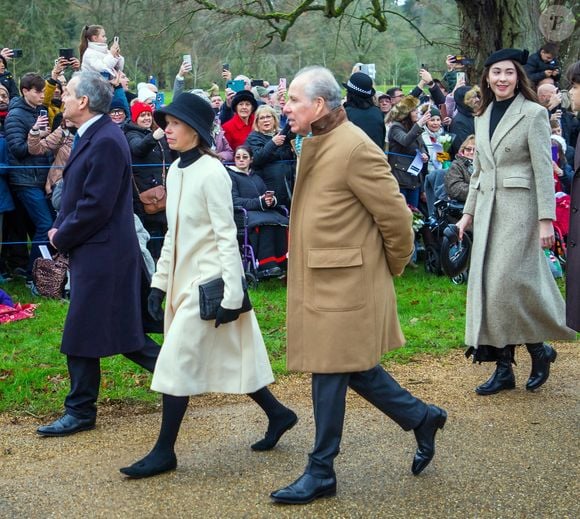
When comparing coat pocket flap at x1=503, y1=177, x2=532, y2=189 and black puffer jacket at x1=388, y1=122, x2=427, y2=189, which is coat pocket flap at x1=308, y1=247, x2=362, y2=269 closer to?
coat pocket flap at x1=503, y1=177, x2=532, y2=189

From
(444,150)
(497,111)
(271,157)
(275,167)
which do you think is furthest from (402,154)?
(497,111)

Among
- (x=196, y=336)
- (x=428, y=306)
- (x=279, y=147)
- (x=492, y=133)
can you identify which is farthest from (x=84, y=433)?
(x=279, y=147)

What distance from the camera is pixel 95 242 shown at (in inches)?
201

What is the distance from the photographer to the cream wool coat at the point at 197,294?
14.8ft

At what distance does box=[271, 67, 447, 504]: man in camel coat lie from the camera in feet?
13.6

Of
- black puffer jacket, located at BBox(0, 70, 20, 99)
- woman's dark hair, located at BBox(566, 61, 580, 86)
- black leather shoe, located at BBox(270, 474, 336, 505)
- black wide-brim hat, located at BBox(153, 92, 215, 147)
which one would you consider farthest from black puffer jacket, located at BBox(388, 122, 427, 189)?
black leather shoe, located at BBox(270, 474, 336, 505)

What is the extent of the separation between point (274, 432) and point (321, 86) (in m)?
1.85

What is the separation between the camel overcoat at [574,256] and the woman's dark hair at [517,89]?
23.9 inches

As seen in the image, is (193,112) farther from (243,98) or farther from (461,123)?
(461,123)

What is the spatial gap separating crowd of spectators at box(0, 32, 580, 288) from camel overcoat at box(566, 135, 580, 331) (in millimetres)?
3949

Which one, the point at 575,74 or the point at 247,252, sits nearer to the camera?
the point at 575,74

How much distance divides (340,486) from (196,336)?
0.99 metres

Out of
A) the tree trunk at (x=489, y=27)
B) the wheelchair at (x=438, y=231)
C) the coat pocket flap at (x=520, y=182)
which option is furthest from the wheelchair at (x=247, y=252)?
the tree trunk at (x=489, y=27)

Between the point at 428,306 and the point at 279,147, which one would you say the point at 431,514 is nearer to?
the point at 428,306
